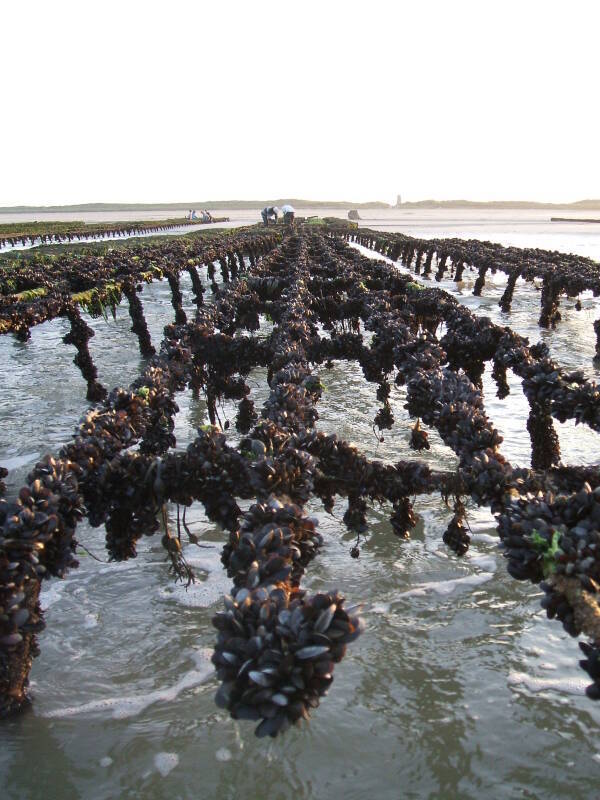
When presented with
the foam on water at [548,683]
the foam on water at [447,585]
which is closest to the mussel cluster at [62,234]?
the foam on water at [447,585]

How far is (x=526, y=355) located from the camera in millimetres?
8773

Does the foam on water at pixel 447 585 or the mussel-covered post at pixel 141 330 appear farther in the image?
the mussel-covered post at pixel 141 330

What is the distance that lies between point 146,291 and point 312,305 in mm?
17736

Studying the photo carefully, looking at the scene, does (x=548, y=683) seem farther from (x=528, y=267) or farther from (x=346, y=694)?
(x=528, y=267)

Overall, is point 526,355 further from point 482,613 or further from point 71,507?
point 71,507

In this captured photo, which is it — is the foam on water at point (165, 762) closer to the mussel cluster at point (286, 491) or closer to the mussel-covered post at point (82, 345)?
the mussel cluster at point (286, 491)

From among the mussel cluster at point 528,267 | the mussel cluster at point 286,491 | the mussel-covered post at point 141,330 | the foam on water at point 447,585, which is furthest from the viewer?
the mussel cluster at point 528,267

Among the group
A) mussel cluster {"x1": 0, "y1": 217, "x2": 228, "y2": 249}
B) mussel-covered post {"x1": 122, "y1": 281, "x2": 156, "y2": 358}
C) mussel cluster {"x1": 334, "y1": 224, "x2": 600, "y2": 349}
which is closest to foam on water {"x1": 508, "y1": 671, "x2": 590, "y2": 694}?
mussel cluster {"x1": 334, "y1": 224, "x2": 600, "y2": 349}

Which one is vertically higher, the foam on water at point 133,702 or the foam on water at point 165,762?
the foam on water at point 133,702

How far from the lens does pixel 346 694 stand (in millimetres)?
4742

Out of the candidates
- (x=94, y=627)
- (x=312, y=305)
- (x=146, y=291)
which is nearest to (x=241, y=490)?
(x=94, y=627)

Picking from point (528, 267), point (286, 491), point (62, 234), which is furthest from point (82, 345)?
point (62, 234)

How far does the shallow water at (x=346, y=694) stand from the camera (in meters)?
4.00

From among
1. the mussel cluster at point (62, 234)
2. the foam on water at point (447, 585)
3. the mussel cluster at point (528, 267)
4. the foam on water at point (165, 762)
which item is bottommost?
the foam on water at point (165, 762)
